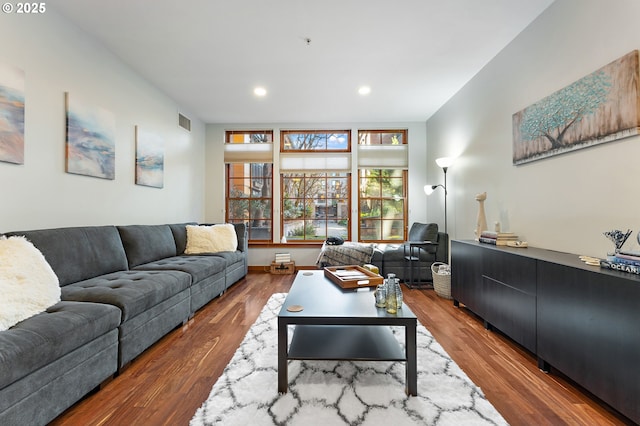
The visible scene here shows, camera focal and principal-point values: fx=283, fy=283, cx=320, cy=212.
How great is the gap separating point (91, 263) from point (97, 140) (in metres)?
1.24

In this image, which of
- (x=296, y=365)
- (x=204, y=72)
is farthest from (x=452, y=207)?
(x=204, y=72)

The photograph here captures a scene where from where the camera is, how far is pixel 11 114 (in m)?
2.02

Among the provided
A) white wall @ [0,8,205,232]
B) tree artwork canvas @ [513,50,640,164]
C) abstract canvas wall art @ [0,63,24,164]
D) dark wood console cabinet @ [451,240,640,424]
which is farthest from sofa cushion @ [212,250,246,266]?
tree artwork canvas @ [513,50,640,164]

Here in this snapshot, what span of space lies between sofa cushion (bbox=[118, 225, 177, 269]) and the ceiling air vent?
1.78m

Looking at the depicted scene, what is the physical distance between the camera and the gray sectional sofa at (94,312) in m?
1.24

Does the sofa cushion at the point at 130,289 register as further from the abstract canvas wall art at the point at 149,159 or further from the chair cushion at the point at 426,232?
the chair cushion at the point at 426,232

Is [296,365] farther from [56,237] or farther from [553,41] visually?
[553,41]

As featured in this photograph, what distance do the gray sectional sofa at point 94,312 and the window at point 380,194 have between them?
282 cm

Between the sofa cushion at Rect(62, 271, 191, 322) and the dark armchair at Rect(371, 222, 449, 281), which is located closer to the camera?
the sofa cushion at Rect(62, 271, 191, 322)

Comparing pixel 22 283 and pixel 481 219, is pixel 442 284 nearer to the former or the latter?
pixel 481 219

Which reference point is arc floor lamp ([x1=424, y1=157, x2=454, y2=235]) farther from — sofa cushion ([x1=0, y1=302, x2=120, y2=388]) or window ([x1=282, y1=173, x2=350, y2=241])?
sofa cushion ([x1=0, y1=302, x2=120, y2=388])

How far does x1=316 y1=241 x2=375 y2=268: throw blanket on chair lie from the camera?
4.22m

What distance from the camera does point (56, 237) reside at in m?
2.12

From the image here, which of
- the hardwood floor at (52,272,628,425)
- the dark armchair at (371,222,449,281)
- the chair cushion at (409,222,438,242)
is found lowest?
the hardwood floor at (52,272,628,425)
